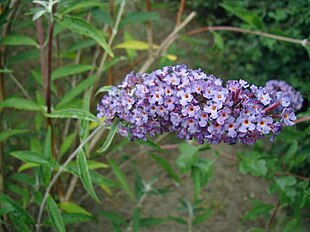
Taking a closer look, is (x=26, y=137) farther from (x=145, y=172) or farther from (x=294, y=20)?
(x=294, y=20)

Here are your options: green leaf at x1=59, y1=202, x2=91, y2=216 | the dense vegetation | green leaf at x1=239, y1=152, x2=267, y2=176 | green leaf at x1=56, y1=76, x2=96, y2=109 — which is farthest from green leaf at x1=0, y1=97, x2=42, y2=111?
green leaf at x1=239, y1=152, x2=267, y2=176

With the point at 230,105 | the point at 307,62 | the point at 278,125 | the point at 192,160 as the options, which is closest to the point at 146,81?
the point at 230,105

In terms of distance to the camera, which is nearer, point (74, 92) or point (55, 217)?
point (55, 217)

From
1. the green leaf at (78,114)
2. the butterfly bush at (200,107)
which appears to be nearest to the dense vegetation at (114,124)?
the green leaf at (78,114)

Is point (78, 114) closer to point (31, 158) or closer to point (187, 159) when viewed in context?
point (31, 158)

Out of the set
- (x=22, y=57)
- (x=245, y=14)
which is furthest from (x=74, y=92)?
(x=245, y=14)

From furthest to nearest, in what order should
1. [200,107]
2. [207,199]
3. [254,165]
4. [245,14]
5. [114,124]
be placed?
[207,199], [245,14], [254,165], [114,124], [200,107]
